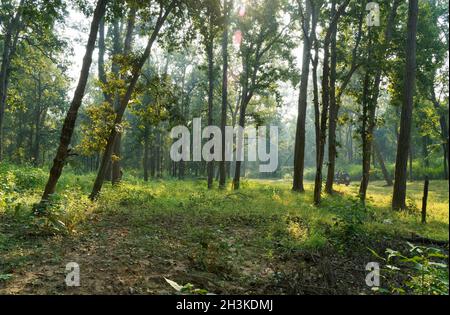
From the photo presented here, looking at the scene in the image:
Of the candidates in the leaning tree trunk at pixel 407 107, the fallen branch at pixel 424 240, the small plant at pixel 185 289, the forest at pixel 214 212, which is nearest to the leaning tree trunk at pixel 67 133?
the forest at pixel 214 212

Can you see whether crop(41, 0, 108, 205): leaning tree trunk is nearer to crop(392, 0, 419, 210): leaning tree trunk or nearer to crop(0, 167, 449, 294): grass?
crop(0, 167, 449, 294): grass

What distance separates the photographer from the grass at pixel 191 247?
5477 millimetres

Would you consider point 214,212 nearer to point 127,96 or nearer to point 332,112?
point 127,96

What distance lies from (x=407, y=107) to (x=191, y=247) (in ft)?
36.3

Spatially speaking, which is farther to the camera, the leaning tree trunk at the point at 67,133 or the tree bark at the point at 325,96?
the tree bark at the point at 325,96

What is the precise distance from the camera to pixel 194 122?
42.0 m

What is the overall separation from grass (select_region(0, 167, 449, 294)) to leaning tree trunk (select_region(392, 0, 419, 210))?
2.00m

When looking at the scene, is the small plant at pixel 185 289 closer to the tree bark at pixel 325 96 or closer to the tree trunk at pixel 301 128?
the tree bark at pixel 325 96

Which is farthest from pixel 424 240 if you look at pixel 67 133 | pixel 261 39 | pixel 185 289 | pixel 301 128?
pixel 261 39

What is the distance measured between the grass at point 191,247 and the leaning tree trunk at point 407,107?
78.9 inches

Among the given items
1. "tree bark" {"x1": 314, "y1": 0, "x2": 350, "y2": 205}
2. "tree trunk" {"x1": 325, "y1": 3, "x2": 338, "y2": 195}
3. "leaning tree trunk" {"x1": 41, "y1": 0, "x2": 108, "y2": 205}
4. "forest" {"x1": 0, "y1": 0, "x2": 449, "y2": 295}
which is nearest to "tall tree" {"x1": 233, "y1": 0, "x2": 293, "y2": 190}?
"forest" {"x1": 0, "y1": 0, "x2": 449, "y2": 295}

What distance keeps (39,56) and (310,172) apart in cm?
4656

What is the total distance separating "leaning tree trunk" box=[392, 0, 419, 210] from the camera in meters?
14.2
